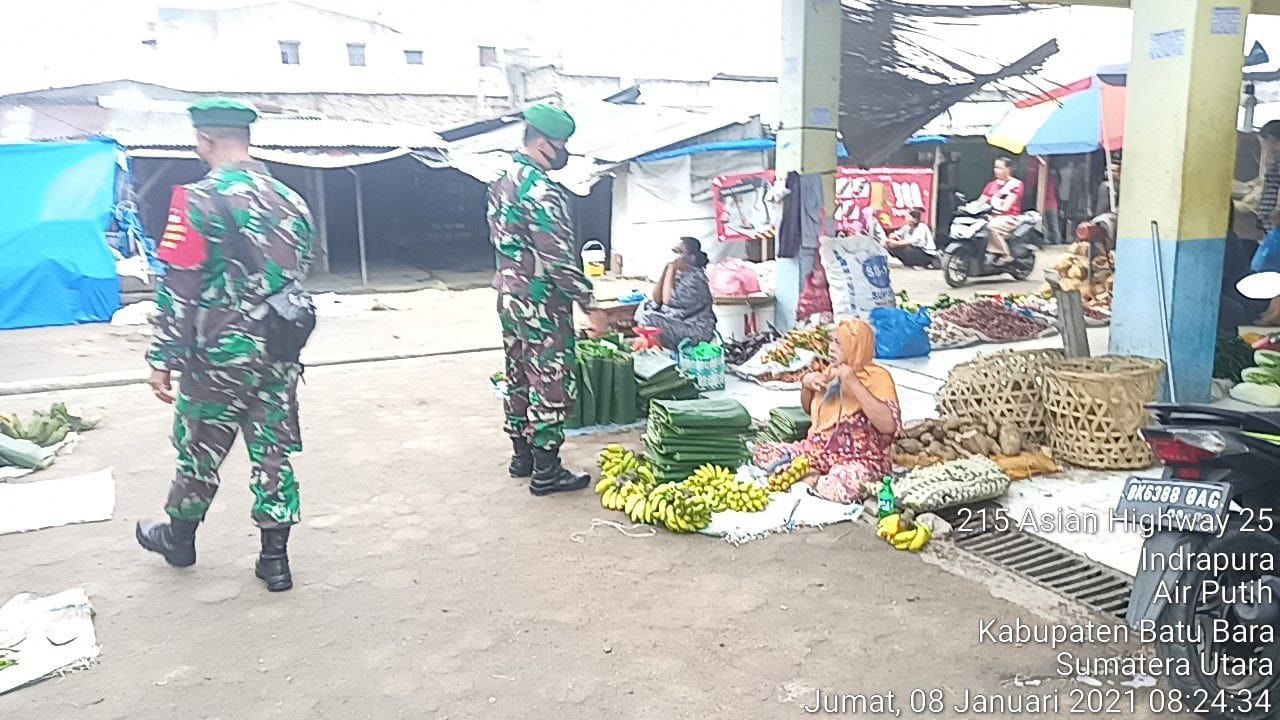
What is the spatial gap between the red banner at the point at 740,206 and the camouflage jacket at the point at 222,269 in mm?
12037

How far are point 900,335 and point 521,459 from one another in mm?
4326

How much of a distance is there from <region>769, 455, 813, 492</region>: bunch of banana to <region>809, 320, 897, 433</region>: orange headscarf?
0.67 feet

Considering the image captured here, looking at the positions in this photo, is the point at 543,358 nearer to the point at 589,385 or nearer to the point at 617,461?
the point at 617,461

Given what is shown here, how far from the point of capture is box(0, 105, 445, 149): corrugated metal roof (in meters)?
16.2

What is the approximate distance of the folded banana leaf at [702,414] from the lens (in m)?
5.32

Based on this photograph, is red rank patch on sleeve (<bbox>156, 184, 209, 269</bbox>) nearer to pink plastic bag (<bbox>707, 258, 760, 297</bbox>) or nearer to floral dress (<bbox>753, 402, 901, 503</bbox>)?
floral dress (<bbox>753, 402, 901, 503</bbox>)

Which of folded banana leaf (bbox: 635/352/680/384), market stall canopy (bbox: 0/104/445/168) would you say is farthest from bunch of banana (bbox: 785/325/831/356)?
market stall canopy (bbox: 0/104/445/168)

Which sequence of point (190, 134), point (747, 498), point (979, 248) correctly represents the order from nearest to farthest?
point (747, 498) < point (979, 248) < point (190, 134)

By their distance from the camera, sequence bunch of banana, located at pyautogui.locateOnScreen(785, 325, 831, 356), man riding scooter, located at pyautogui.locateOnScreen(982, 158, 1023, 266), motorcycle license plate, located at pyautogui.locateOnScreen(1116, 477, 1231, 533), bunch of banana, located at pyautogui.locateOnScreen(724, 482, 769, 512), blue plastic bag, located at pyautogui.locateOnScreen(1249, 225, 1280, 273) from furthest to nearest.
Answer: man riding scooter, located at pyautogui.locateOnScreen(982, 158, 1023, 266) < bunch of banana, located at pyautogui.locateOnScreen(785, 325, 831, 356) < blue plastic bag, located at pyautogui.locateOnScreen(1249, 225, 1280, 273) < bunch of banana, located at pyautogui.locateOnScreen(724, 482, 769, 512) < motorcycle license plate, located at pyautogui.locateOnScreen(1116, 477, 1231, 533)

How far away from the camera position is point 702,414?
5.36 metres

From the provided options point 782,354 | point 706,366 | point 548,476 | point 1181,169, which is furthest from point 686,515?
point 1181,169

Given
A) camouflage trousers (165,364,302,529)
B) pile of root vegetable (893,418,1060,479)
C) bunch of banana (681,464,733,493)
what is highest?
camouflage trousers (165,364,302,529)

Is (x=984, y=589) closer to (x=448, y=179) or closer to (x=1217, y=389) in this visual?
(x=1217, y=389)

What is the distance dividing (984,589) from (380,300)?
39.9 feet
